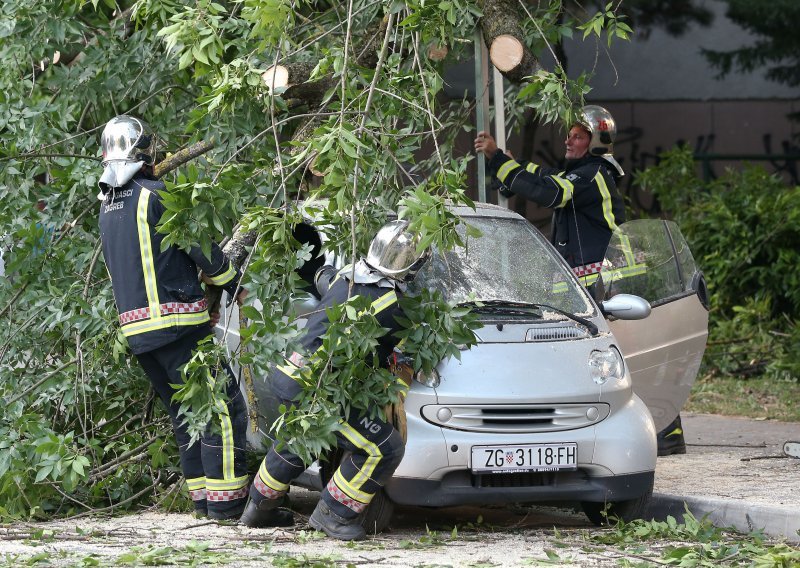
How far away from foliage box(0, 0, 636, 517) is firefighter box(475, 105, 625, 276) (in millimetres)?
409

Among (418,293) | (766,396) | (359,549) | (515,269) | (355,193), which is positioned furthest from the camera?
(766,396)

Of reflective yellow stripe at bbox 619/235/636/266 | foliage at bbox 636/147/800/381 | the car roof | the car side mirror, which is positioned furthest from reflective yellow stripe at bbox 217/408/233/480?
foliage at bbox 636/147/800/381

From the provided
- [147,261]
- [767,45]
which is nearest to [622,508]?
[147,261]

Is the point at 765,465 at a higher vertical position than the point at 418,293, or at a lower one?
lower

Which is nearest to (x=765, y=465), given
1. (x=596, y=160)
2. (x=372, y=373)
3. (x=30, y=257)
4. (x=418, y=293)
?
(x=596, y=160)

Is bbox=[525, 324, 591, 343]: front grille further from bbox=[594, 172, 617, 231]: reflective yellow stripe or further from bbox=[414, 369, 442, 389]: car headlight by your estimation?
bbox=[594, 172, 617, 231]: reflective yellow stripe

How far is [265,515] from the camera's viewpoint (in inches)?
252

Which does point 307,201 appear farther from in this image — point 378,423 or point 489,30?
point 489,30

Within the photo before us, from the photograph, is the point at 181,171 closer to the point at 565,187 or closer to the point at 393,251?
the point at 393,251

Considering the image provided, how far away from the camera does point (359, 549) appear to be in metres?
5.98

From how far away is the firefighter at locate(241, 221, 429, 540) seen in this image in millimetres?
5965

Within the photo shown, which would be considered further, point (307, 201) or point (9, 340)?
point (9, 340)

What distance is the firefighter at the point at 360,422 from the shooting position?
596cm

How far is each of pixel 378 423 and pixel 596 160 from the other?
9.86 feet
